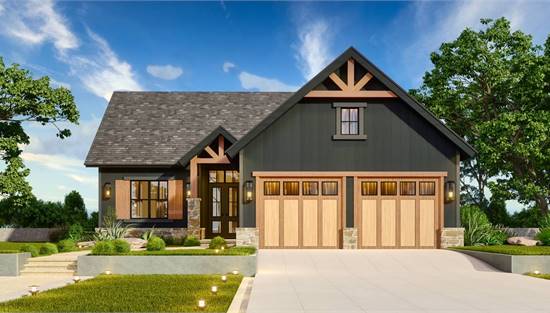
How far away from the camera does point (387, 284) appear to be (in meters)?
12.8

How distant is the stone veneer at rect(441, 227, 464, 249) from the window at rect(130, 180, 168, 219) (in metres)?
12.5

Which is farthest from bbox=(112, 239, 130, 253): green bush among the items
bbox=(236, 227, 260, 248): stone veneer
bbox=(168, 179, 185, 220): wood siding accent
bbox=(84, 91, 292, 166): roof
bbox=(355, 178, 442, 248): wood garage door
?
bbox=(355, 178, 442, 248): wood garage door

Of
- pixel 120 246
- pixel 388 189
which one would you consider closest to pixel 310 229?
pixel 388 189

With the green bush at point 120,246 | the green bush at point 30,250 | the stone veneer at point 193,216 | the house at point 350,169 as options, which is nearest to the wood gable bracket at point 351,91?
the house at point 350,169

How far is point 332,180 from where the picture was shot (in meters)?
19.6

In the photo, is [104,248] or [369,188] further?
[369,188]

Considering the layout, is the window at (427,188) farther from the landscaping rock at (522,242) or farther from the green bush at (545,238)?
the green bush at (545,238)

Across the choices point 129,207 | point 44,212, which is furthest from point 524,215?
point 44,212

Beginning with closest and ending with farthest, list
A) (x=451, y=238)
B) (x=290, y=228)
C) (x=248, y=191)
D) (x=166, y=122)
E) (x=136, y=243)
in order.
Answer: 1. (x=248, y=191)
2. (x=451, y=238)
3. (x=290, y=228)
4. (x=136, y=243)
5. (x=166, y=122)

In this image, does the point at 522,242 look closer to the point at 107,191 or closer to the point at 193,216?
the point at 193,216

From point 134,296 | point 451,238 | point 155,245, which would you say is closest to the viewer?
point 134,296

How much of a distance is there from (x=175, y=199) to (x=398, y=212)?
10.5m

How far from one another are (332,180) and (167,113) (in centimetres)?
1168

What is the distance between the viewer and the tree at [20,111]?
21.4m
